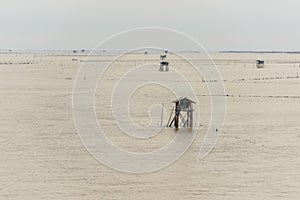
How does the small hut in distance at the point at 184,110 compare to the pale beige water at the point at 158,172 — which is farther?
the small hut in distance at the point at 184,110

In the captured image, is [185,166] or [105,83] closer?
[185,166]

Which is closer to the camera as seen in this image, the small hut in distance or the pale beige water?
the pale beige water

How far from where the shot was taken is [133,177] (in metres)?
17.5

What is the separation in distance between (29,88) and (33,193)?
1280 inches

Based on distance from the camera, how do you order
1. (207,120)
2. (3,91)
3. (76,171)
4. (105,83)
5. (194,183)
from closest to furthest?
(194,183) < (76,171) < (207,120) < (3,91) < (105,83)

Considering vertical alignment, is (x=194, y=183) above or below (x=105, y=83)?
below

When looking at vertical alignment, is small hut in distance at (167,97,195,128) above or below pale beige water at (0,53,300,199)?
above

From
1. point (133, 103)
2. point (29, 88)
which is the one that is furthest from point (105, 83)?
point (133, 103)

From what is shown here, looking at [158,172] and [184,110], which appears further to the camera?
[184,110]

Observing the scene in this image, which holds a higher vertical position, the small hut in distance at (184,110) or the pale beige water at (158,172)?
the small hut in distance at (184,110)

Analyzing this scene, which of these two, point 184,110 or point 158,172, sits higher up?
point 184,110

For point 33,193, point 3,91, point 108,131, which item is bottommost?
point 33,193

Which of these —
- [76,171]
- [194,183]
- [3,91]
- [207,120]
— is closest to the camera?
[194,183]

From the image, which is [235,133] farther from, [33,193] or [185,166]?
[33,193]
